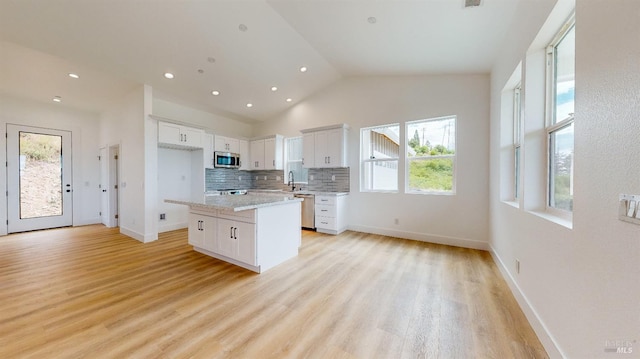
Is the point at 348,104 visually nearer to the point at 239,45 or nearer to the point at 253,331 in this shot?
the point at 239,45

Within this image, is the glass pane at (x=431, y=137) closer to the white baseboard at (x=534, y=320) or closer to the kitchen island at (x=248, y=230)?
the white baseboard at (x=534, y=320)

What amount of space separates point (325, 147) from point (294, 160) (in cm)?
125

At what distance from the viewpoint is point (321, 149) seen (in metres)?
5.21

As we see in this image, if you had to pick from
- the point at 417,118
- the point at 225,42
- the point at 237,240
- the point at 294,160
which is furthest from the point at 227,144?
the point at 417,118

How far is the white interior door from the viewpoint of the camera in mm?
4711

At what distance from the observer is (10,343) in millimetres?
1651

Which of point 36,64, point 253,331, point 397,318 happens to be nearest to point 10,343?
point 253,331

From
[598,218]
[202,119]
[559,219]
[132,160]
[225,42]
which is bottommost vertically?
[559,219]

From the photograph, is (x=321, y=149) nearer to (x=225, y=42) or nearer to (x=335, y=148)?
(x=335, y=148)

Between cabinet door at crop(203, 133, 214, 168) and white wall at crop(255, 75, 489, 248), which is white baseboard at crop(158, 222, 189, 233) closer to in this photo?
cabinet door at crop(203, 133, 214, 168)

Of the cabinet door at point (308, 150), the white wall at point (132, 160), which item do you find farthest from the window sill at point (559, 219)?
the white wall at point (132, 160)

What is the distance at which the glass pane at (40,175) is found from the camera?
191 inches

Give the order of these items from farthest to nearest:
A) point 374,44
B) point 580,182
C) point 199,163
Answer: point 199,163 → point 374,44 → point 580,182

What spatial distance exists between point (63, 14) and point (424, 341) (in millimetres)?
5150
